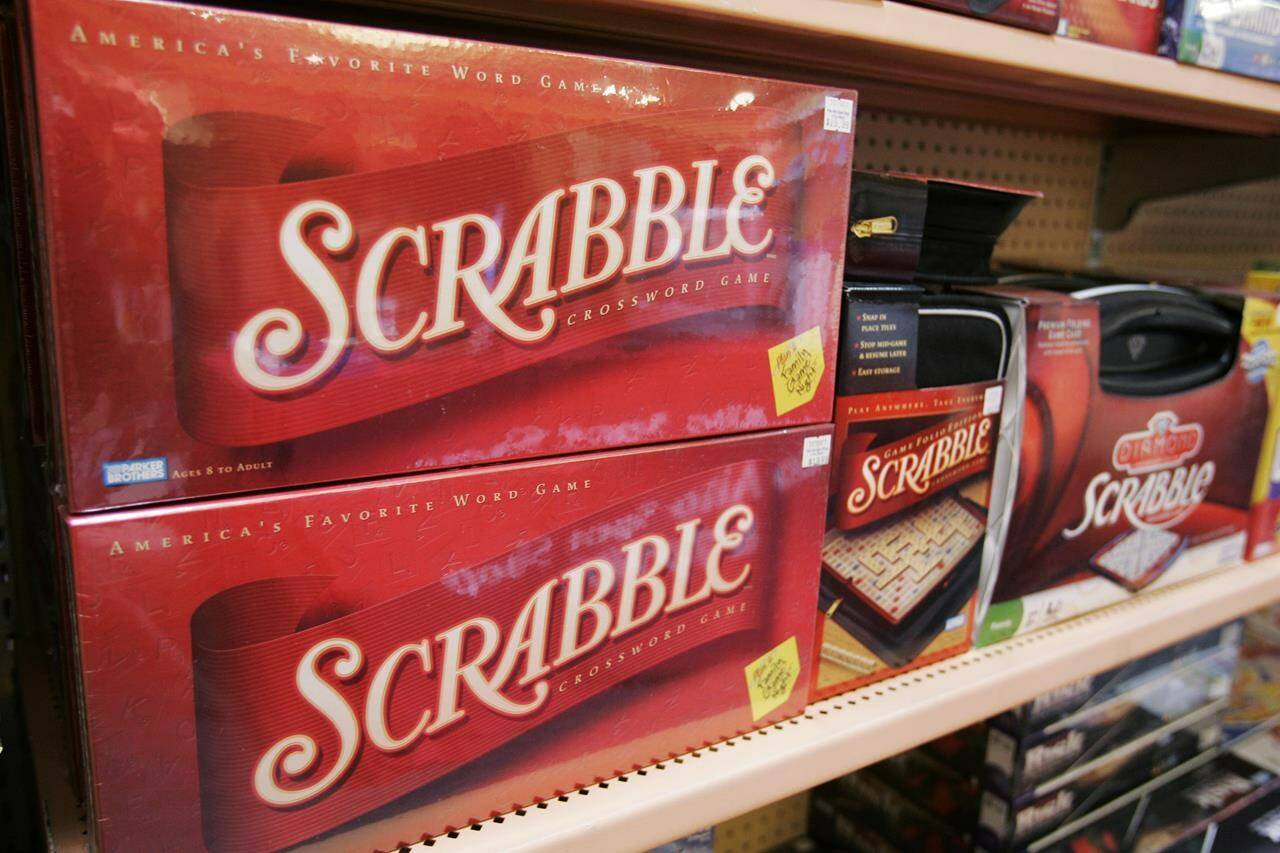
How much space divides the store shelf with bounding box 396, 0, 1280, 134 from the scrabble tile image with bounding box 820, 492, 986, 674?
0.39 metres

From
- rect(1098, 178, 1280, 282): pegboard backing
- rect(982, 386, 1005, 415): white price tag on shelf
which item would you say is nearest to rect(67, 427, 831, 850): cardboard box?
rect(982, 386, 1005, 415): white price tag on shelf

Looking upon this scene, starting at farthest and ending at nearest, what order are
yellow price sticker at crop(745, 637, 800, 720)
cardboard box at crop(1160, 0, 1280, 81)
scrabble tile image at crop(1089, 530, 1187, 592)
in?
scrabble tile image at crop(1089, 530, 1187, 592), cardboard box at crop(1160, 0, 1280, 81), yellow price sticker at crop(745, 637, 800, 720)

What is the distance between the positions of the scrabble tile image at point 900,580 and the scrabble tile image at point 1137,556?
22 centimetres

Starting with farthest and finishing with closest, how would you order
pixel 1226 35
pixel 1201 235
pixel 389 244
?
pixel 1201 235, pixel 1226 35, pixel 389 244

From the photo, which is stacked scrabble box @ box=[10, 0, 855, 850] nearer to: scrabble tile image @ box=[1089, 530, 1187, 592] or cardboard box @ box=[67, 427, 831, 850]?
cardboard box @ box=[67, 427, 831, 850]

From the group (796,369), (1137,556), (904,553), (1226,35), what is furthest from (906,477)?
(1226,35)

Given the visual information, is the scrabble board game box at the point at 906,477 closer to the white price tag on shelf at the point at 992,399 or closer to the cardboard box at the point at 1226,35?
the white price tag on shelf at the point at 992,399

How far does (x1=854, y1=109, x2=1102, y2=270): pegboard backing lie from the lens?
1203 mm

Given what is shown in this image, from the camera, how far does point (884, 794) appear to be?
3.94ft

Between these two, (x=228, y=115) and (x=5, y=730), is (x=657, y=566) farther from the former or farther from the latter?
(x=5, y=730)

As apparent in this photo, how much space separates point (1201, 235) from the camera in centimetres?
166

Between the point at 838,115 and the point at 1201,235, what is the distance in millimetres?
1352

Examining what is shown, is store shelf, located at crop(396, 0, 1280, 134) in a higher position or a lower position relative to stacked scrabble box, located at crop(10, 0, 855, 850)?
higher

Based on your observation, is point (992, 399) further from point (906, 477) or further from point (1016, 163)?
point (1016, 163)
